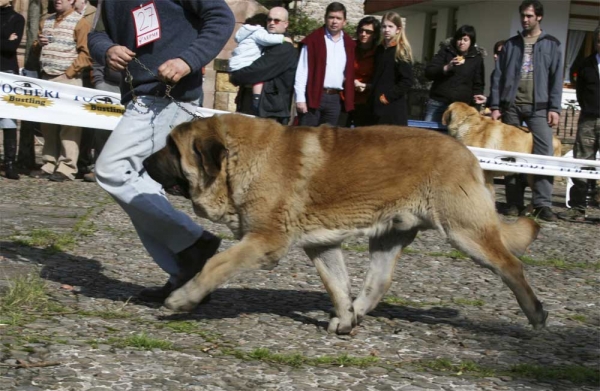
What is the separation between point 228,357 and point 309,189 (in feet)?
3.27

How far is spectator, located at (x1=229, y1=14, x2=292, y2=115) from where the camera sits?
1041cm

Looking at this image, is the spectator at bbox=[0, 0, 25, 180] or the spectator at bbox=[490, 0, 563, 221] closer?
the spectator at bbox=[490, 0, 563, 221]

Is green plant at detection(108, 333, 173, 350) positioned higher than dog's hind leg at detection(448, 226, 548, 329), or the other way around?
dog's hind leg at detection(448, 226, 548, 329)

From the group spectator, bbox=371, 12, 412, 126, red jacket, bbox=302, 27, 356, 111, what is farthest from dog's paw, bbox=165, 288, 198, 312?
spectator, bbox=371, 12, 412, 126

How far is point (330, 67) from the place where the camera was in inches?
405

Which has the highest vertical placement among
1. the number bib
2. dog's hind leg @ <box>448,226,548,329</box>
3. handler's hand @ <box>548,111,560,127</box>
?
the number bib

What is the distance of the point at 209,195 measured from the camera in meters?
5.02

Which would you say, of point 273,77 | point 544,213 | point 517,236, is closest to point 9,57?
point 273,77

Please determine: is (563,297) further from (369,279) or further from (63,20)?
(63,20)

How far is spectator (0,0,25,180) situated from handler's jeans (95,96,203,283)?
21.4 ft

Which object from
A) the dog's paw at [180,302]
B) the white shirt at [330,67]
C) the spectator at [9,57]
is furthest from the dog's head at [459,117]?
the dog's paw at [180,302]

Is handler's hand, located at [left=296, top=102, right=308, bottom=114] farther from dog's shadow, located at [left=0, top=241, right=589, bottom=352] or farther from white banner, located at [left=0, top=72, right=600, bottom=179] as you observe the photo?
dog's shadow, located at [left=0, top=241, right=589, bottom=352]

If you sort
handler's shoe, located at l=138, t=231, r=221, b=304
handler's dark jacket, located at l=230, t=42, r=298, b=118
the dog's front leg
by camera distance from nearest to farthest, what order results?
the dog's front leg
handler's shoe, located at l=138, t=231, r=221, b=304
handler's dark jacket, located at l=230, t=42, r=298, b=118

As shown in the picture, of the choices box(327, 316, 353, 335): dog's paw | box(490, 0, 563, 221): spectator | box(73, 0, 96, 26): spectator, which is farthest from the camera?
box(73, 0, 96, 26): spectator
